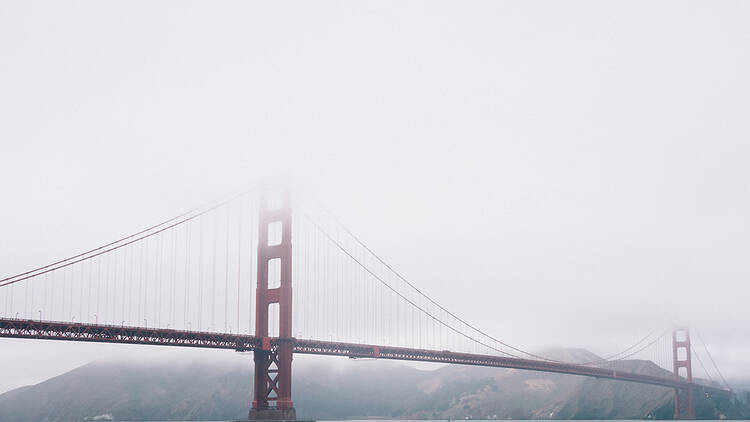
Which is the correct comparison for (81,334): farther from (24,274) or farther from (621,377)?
(621,377)

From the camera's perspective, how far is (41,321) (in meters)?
65.1

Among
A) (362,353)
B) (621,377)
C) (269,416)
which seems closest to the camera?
(269,416)

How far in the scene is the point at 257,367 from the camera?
78.4 metres

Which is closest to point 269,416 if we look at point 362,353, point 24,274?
point 362,353

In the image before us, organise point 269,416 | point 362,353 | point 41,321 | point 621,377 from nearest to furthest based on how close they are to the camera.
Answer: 1. point 41,321
2. point 269,416
3. point 362,353
4. point 621,377

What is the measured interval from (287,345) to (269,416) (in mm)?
6382

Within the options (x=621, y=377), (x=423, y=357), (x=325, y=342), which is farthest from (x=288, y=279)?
(x=621, y=377)

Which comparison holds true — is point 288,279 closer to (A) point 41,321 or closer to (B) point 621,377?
(A) point 41,321

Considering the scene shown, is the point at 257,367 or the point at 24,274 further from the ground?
the point at 24,274

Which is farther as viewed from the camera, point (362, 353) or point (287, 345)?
point (362, 353)

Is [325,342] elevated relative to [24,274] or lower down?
lower down

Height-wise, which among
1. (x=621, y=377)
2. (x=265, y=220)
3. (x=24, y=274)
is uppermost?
(x=265, y=220)

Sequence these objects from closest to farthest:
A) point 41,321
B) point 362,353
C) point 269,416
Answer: point 41,321
point 269,416
point 362,353

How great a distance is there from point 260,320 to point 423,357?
27621 millimetres
